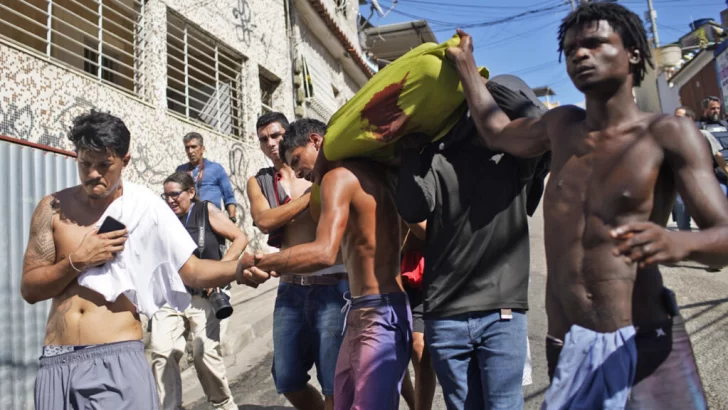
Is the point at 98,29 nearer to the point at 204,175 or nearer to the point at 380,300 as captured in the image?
the point at 204,175

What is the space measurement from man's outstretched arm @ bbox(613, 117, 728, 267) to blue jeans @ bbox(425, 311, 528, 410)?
963mm

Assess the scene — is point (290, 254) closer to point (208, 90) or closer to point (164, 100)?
point (164, 100)

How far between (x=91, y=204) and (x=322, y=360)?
4.95 ft

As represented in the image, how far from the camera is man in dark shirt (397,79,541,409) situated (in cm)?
242

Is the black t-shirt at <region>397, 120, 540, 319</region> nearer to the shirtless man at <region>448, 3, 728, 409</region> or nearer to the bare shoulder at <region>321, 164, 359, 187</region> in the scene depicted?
the bare shoulder at <region>321, 164, 359, 187</region>

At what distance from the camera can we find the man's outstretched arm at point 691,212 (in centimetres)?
147

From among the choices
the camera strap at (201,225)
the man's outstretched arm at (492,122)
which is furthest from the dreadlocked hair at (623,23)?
the camera strap at (201,225)

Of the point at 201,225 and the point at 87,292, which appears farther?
the point at 201,225

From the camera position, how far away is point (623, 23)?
6.26 feet

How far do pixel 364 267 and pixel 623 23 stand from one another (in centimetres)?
145

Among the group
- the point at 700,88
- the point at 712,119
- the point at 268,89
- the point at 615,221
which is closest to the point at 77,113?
the point at 268,89

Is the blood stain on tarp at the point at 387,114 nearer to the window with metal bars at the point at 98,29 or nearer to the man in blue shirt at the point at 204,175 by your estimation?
the man in blue shirt at the point at 204,175

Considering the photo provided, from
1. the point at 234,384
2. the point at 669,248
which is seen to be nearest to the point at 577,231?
the point at 669,248

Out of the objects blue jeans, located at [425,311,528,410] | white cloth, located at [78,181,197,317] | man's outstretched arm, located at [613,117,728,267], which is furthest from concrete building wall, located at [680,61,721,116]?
white cloth, located at [78,181,197,317]
